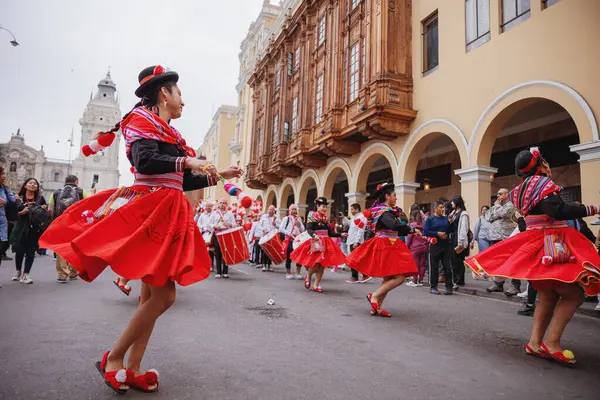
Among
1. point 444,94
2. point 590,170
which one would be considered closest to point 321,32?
point 444,94

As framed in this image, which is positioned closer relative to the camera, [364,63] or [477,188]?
[477,188]

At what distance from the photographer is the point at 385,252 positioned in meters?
6.25

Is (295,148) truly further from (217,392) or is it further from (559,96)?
(217,392)

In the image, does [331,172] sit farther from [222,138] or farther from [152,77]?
[222,138]

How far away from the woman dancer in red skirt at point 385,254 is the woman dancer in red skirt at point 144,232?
375 centimetres

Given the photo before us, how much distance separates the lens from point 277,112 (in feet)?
88.6

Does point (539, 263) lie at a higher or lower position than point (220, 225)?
lower

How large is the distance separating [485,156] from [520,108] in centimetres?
162

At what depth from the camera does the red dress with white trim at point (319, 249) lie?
856 centimetres

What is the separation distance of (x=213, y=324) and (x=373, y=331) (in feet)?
6.50

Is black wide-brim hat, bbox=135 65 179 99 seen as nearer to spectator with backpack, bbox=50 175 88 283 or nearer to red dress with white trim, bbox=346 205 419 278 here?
red dress with white trim, bbox=346 205 419 278

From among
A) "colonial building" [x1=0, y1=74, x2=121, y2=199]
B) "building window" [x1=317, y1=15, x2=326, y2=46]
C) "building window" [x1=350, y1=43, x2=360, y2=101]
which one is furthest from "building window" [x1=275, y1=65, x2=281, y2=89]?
"colonial building" [x1=0, y1=74, x2=121, y2=199]

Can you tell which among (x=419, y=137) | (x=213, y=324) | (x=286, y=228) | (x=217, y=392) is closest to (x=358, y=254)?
(x=213, y=324)

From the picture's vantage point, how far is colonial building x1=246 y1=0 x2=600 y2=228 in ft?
31.8
